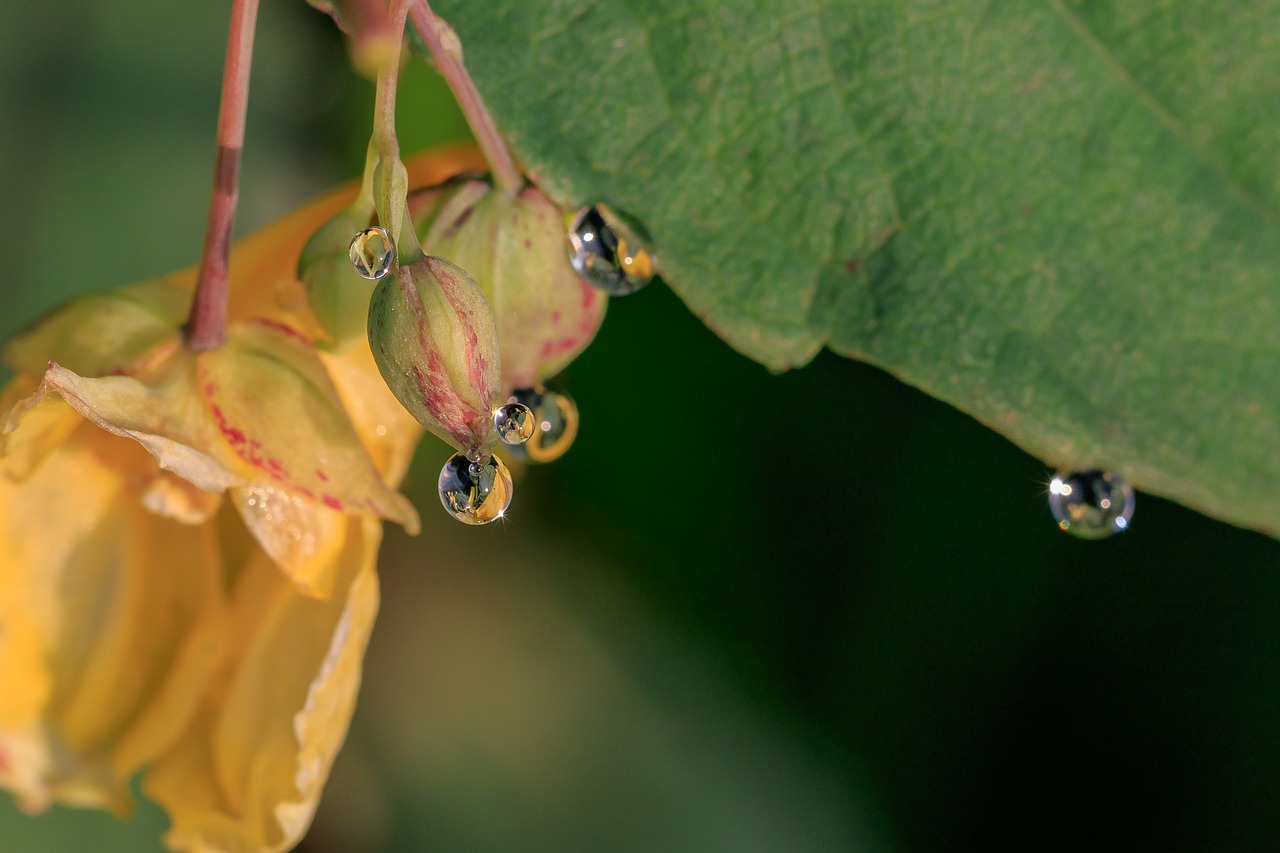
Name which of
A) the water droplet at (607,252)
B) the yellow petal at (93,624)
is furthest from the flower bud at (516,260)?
the yellow petal at (93,624)

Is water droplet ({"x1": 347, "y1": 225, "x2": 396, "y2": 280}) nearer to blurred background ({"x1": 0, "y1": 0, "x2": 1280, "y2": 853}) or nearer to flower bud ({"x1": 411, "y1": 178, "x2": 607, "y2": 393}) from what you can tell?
flower bud ({"x1": 411, "y1": 178, "x2": 607, "y2": 393})

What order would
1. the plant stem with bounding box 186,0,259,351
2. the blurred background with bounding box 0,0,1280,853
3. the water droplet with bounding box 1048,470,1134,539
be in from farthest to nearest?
1. the blurred background with bounding box 0,0,1280,853
2. the water droplet with bounding box 1048,470,1134,539
3. the plant stem with bounding box 186,0,259,351

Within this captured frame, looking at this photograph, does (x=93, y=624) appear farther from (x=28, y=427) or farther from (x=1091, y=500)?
(x=1091, y=500)

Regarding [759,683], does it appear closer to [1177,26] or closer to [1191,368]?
[1191,368]

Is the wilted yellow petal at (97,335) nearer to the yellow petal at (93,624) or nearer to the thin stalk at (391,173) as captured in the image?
the yellow petal at (93,624)

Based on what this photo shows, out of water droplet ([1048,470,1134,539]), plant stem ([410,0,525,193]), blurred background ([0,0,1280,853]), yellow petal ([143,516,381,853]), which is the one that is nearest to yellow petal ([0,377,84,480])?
yellow petal ([143,516,381,853])

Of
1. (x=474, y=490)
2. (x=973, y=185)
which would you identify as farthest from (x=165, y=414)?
(x=973, y=185)

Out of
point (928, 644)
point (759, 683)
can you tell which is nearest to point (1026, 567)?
point (928, 644)
